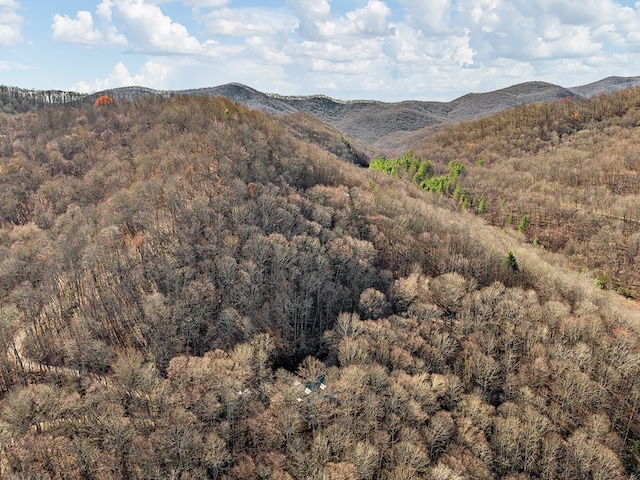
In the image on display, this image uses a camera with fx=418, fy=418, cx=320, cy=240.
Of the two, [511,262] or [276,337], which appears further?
[511,262]

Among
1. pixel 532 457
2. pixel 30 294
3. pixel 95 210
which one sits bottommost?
pixel 532 457

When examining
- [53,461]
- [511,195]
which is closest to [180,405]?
[53,461]

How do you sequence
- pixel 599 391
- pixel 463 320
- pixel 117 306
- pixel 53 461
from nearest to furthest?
pixel 53 461, pixel 599 391, pixel 117 306, pixel 463 320

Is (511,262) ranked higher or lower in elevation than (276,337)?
higher

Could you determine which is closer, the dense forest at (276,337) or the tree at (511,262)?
the dense forest at (276,337)

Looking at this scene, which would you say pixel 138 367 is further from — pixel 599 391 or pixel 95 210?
pixel 599 391

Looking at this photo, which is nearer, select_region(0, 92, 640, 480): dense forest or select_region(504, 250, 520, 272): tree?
select_region(0, 92, 640, 480): dense forest

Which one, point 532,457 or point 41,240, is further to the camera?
point 41,240

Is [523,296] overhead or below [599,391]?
overhead
